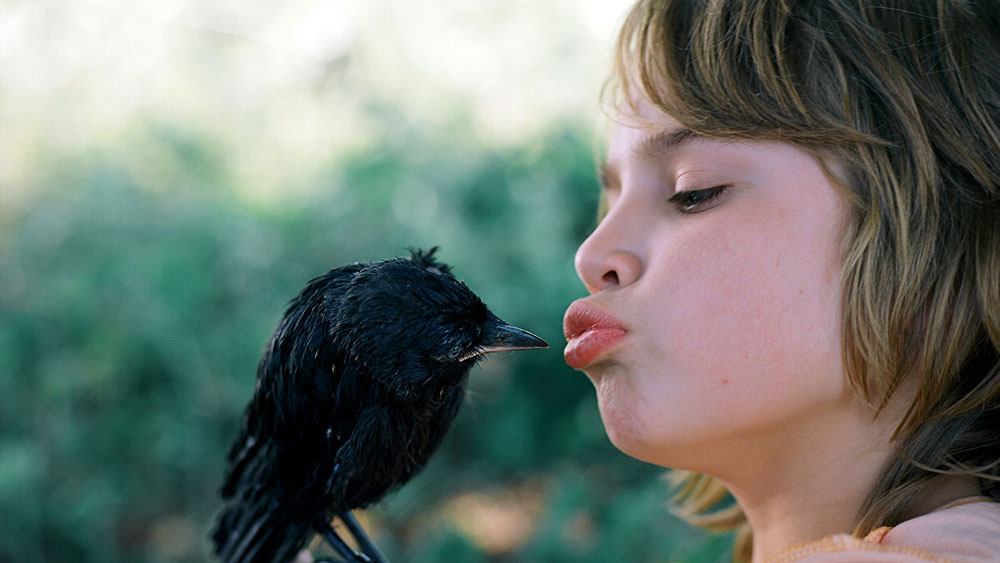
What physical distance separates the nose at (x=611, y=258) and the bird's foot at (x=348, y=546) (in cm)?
44

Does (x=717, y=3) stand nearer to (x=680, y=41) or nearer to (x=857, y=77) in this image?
(x=680, y=41)

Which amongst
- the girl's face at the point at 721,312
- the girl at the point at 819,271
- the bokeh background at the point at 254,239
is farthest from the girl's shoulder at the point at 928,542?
the bokeh background at the point at 254,239

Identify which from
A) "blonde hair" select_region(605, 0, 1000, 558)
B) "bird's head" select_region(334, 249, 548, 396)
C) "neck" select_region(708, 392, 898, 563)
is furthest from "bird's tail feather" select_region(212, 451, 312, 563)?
"blonde hair" select_region(605, 0, 1000, 558)

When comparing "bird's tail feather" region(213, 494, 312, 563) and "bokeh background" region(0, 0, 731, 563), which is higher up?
"bokeh background" region(0, 0, 731, 563)

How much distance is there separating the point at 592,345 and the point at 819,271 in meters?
0.29

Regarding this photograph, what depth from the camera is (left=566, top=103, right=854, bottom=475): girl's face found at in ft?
3.10

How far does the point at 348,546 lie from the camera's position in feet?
3.31

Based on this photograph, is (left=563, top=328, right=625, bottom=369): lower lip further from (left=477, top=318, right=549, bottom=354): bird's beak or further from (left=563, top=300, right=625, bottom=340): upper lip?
(left=477, top=318, right=549, bottom=354): bird's beak

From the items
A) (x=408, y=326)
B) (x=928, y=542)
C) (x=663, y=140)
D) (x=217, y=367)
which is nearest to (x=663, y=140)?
(x=663, y=140)

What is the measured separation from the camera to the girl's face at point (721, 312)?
945 millimetres

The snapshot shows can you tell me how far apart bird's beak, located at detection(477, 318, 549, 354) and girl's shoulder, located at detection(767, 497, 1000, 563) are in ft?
1.17

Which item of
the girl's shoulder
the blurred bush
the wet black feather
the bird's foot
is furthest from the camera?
the blurred bush

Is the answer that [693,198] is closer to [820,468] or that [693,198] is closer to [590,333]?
[590,333]

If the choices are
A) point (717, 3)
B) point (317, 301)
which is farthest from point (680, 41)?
point (317, 301)
